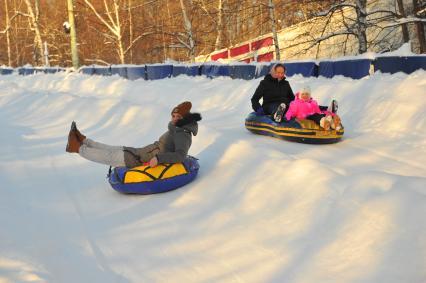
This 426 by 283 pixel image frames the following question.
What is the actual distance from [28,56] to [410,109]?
45.5m

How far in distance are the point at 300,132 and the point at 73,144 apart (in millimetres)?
3088

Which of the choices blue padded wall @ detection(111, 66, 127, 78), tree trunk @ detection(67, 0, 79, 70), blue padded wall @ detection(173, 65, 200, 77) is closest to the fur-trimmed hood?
blue padded wall @ detection(173, 65, 200, 77)

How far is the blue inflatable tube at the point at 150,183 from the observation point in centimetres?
450

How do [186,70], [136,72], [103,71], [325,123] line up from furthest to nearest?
1. [103,71]
2. [136,72]
3. [186,70]
4. [325,123]

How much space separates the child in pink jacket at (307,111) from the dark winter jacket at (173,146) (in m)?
2.05

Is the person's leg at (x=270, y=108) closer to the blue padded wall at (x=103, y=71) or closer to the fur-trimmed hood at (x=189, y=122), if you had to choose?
the fur-trimmed hood at (x=189, y=122)

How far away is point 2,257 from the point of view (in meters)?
3.20

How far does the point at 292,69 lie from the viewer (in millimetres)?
10461

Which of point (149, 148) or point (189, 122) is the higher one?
point (189, 122)

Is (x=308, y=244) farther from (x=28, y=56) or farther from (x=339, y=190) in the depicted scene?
(x=28, y=56)

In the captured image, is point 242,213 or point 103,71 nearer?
point 242,213

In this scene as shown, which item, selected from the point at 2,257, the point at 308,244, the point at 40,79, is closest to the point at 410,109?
the point at 308,244

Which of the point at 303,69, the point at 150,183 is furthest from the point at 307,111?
the point at 303,69

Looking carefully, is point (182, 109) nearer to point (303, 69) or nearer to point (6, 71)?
point (303, 69)
